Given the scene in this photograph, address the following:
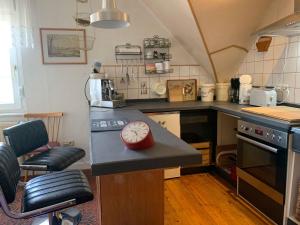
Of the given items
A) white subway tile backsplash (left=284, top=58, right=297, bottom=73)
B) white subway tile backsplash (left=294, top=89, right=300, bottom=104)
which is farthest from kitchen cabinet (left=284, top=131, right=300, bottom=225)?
white subway tile backsplash (left=284, top=58, right=297, bottom=73)

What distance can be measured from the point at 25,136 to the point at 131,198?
3.78ft

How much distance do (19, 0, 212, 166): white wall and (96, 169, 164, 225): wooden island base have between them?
5.69ft

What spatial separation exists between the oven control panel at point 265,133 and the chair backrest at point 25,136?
1.74 m

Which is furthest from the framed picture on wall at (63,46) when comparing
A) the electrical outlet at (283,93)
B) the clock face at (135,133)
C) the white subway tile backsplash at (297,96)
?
the white subway tile backsplash at (297,96)

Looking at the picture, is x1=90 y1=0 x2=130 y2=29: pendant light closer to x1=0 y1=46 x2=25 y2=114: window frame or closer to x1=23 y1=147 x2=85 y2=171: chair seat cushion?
x1=23 y1=147 x2=85 y2=171: chair seat cushion

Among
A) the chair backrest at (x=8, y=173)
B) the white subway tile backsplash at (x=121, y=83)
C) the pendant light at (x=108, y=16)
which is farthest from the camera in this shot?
the white subway tile backsplash at (x=121, y=83)

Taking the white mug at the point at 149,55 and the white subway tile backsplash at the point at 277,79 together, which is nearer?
the white subway tile backsplash at the point at 277,79

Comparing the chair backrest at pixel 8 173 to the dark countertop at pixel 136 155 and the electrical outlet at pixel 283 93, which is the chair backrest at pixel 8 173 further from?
the electrical outlet at pixel 283 93

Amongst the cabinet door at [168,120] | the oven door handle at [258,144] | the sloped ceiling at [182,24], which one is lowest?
the oven door handle at [258,144]

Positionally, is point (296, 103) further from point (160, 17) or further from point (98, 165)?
point (98, 165)

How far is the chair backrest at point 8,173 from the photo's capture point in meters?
1.19

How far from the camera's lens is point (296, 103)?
84.7 inches

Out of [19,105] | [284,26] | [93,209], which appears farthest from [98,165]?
[19,105]

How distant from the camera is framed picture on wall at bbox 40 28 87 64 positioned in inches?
106
